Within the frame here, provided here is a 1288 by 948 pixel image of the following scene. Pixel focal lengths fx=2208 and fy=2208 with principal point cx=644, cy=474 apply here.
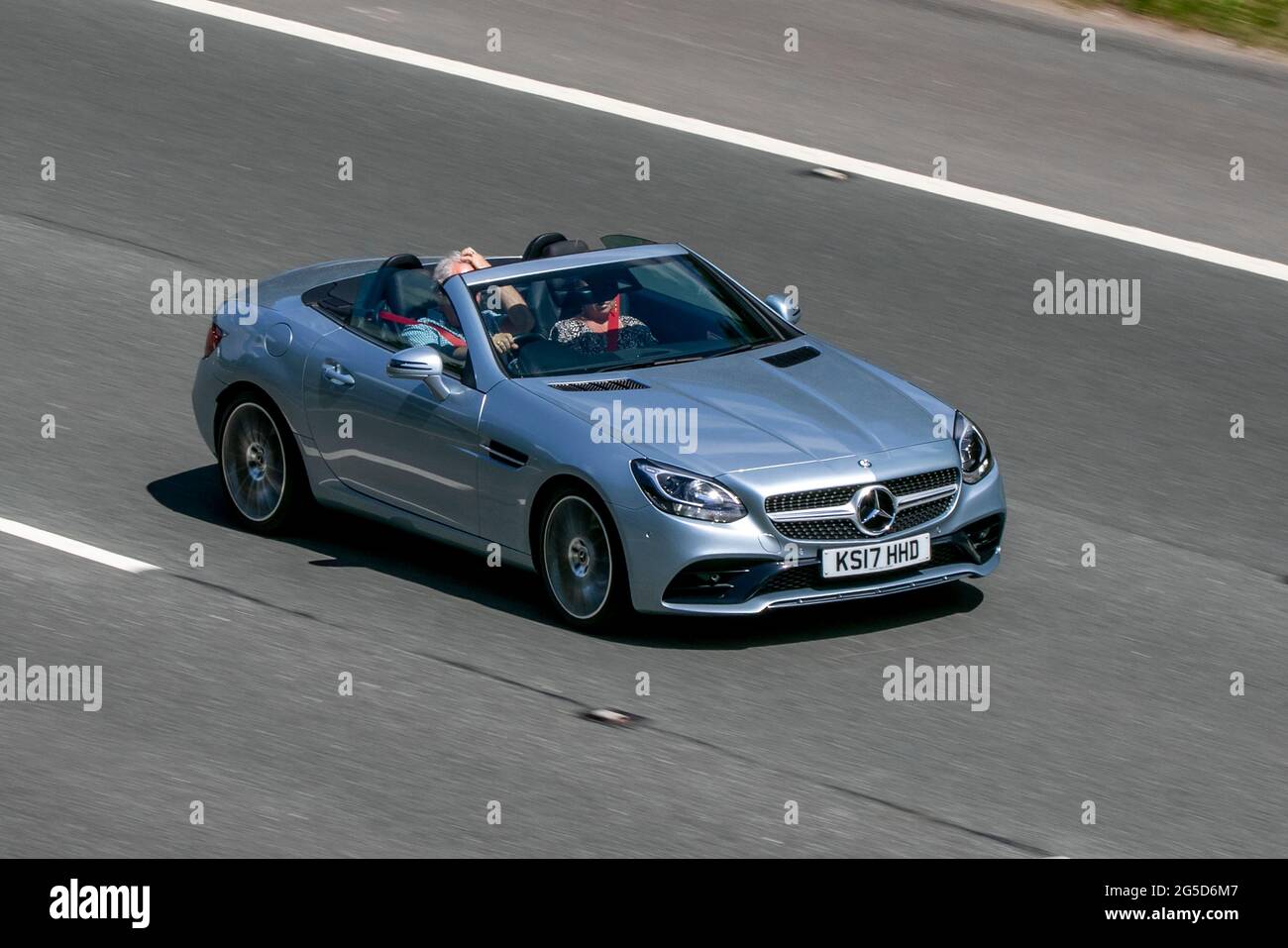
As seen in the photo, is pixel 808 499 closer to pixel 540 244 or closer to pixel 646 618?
pixel 646 618

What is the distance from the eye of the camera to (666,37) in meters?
17.5

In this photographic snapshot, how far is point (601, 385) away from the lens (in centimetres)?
Answer: 998

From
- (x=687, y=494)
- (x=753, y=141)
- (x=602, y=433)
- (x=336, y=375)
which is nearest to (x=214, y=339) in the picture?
(x=336, y=375)

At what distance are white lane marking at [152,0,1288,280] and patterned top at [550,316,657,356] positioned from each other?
5378 mm

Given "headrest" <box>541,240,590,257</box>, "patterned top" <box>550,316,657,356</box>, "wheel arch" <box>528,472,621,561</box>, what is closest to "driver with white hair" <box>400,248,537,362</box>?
"patterned top" <box>550,316,657,356</box>

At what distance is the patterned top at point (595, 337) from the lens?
10.4m

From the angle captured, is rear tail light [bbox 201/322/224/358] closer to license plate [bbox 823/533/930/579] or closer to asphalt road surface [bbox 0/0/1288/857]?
asphalt road surface [bbox 0/0/1288/857]

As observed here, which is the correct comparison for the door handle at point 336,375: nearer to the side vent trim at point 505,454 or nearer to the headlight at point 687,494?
the side vent trim at point 505,454

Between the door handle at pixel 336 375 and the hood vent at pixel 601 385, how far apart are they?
123cm

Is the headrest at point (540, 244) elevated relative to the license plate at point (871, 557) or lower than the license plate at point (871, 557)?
elevated

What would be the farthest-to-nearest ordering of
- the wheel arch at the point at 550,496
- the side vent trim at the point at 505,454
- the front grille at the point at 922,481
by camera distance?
1. the side vent trim at the point at 505,454
2. the front grille at the point at 922,481
3. the wheel arch at the point at 550,496

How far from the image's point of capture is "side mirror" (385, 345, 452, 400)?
33.2ft

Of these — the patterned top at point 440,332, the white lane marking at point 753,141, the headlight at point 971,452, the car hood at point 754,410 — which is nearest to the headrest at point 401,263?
the patterned top at point 440,332
